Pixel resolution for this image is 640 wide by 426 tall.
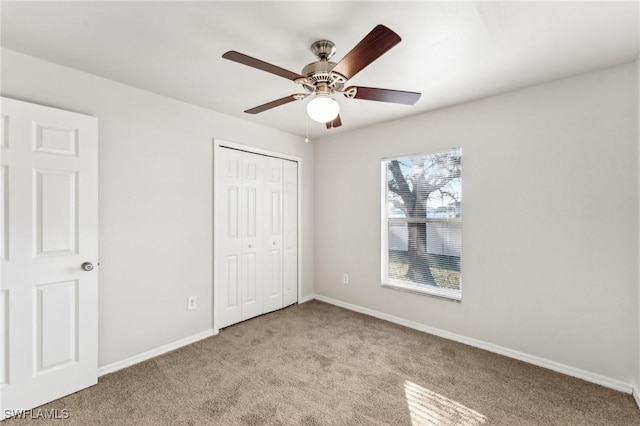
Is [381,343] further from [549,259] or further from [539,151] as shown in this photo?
[539,151]

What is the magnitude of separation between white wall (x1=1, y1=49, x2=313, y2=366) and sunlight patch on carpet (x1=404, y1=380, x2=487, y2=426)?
2113 millimetres

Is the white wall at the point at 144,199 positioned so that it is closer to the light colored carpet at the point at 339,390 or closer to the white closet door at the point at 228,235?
the white closet door at the point at 228,235

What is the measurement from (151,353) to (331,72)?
277 centimetres

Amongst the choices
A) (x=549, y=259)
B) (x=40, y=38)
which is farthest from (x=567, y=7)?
(x=40, y=38)

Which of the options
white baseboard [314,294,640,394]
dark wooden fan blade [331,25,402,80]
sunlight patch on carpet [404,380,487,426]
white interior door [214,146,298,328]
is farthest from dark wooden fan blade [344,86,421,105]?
white baseboard [314,294,640,394]

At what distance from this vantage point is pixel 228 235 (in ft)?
10.8

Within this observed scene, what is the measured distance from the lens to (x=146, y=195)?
2.63 m

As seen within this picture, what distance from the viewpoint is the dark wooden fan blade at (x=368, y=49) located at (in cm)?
129

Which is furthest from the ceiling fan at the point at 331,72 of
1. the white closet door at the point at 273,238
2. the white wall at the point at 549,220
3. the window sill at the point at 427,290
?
the window sill at the point at 427,290

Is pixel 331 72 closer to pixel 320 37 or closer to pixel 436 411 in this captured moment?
pixel 320 37

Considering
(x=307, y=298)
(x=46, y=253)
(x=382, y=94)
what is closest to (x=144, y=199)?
(x=46, y=253)

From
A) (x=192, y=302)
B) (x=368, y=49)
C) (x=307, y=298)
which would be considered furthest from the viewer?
(x=307, y=298)

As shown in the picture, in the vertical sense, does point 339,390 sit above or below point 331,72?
below

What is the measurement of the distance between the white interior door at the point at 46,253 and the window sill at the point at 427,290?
2.88 meters
